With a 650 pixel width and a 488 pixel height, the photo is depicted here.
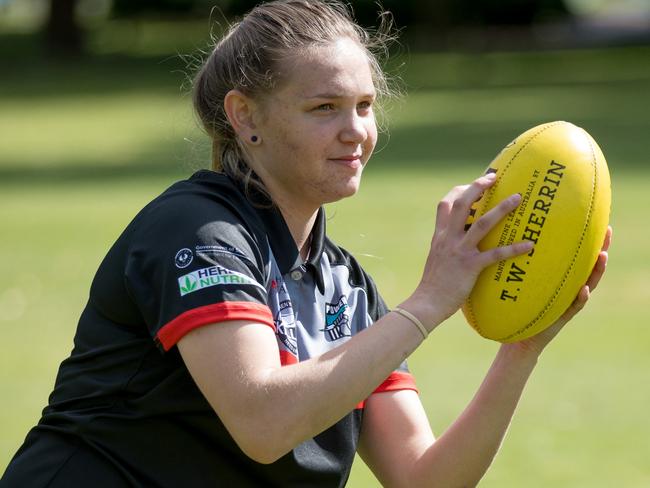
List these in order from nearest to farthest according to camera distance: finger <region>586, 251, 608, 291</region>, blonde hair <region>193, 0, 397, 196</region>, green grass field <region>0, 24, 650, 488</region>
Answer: blonde hair <region>193, 0, 397, 196</region>, finger <region>586, 251, 608, 291</region>, green grass field <region>0, 24, 650, 488</region>

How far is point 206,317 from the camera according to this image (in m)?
3.12

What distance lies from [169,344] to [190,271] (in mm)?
178

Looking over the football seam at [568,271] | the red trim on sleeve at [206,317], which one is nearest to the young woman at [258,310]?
the red trim on sleeve at [206,317]

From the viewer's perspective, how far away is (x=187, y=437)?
131 inches

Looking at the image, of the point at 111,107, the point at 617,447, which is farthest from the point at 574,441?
the point at 111,107

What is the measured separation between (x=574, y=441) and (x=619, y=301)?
138 inches

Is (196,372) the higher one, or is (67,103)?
(196,372)

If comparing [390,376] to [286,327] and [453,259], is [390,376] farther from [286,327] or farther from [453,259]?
[453,259]

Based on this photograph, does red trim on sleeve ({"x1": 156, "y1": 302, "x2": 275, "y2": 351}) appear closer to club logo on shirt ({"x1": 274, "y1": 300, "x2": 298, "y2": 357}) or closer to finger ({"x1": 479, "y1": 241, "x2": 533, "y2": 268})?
club logo on shirt ({"x1": 274, "y1": 300, "x2": 298, "y2": 357})

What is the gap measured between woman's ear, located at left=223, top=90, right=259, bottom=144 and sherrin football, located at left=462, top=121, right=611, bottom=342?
2.02ft

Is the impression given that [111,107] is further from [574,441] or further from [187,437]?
[187,437]

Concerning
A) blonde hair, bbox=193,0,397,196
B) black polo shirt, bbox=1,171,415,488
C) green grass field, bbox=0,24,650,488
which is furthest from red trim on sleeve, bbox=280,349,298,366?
green grass field, bbox=0,24,650,488

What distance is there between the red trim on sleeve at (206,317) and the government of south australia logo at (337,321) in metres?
0.45

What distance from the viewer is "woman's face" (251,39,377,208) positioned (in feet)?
11.2
